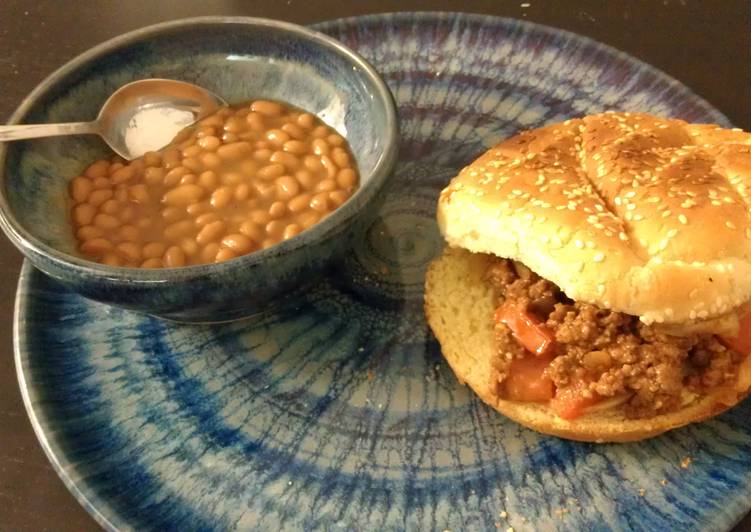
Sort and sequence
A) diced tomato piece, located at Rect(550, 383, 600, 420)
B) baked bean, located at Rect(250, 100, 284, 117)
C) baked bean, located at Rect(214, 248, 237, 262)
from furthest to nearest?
1. baked bean, located at Rect(250, 100, 284, 117)
2. baked bean, located at Rect(214, 248, 237, 262)
3. diced tomato piece, located at Rect(550, 383, 600, 420)

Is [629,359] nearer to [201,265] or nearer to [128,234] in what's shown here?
[201,265]

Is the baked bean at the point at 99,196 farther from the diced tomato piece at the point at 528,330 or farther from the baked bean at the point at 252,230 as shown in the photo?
the diced tomato piece at the point at 528,330

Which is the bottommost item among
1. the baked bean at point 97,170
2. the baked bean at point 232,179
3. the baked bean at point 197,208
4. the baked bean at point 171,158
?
the baked bean at point 97,170

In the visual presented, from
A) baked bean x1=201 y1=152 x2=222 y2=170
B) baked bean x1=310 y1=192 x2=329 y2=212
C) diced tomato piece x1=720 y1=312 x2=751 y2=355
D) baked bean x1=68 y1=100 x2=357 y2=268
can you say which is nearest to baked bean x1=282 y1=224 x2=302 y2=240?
baked bean x1=68 y1=100 x2=357 y2=268

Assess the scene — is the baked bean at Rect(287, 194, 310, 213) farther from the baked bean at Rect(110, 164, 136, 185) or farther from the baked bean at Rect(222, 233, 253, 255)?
the baked bean at Rect(110, 164, 136, 185)

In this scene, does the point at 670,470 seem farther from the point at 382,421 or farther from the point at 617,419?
the point at 382,421

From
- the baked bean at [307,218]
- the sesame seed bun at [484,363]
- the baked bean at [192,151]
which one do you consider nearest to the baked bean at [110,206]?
the baked bean at [192,151]
